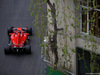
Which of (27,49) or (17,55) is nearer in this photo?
Answer: (27,49)

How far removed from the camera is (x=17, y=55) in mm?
15180

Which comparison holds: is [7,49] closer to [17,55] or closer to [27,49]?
[17,55]

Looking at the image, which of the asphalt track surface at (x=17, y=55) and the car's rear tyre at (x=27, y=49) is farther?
the car's rear tyre at (x=27, y=49)

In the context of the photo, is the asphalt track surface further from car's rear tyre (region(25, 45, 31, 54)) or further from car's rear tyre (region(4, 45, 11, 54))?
car's rear tyre (region(25, 45, 31, 54))

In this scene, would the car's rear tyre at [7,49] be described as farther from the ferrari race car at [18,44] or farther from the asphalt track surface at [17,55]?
the asphalt track surface at [17,55]

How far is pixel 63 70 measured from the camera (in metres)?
10.8

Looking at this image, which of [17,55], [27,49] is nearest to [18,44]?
[27,49]

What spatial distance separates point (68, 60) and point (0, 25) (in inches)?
396

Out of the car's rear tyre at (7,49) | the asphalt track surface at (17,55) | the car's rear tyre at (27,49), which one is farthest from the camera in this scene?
the car's rear tyre at (7,49)

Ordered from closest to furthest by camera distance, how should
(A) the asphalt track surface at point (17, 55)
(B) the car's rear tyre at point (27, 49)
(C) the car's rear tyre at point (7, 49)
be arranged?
1. (A) the asphalt track surface at point (17, 55)
2. (B) the car's rear tyre at point (27, 49)
3. (C) the car's rear tyre at point (7, 49)

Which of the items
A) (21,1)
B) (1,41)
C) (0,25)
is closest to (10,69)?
(1,41)

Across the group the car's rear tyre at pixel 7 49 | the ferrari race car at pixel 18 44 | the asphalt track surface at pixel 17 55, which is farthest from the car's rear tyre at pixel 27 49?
the car's rear tyre at pixel 7 49

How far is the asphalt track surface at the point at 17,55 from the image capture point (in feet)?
45.3

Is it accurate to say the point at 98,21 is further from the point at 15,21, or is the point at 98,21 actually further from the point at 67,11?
the point at 15,21
